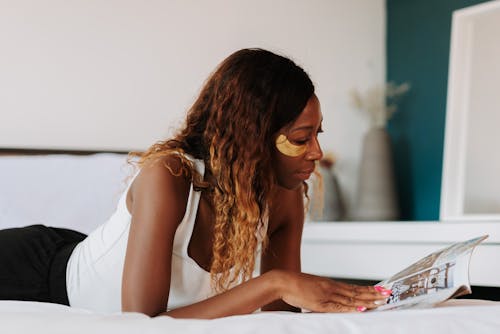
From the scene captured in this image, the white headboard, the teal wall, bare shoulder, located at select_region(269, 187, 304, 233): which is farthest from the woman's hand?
the teal wall

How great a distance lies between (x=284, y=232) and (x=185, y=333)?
36.8 inches

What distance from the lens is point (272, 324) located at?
1.00m

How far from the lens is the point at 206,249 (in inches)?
63.9

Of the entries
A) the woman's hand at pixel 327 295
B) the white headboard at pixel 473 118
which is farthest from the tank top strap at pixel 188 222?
the white headboard at pixel 473 118

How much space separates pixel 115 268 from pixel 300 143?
0.56 meters

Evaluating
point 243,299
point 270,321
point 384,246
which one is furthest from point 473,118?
point 270,321

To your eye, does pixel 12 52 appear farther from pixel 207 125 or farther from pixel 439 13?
pixel 439 13

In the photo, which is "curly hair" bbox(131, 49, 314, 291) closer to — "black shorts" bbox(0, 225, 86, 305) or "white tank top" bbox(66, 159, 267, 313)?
"white tank top" bbox(66, 159, 267, 313)

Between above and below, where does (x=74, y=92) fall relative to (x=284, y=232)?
above

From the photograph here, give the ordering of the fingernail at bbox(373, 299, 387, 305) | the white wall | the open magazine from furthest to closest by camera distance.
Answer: the white wall < the fingernail at bbox(373, 299, 387, 305) < the open magazine

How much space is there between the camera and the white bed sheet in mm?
982

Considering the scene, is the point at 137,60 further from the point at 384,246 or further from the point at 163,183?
the point at 163,183

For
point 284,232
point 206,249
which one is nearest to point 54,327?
point 206,249

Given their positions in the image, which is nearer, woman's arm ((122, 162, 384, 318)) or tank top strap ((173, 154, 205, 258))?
woman's arm ((122, 162, 384, 318))
